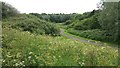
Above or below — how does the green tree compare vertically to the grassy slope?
above

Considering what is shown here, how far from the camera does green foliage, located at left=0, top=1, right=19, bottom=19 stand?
2472 cm

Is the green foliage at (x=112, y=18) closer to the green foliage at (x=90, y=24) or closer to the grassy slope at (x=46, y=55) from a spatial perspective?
the green foliage at (x=90, y=24)

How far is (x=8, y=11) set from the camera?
26172 mm

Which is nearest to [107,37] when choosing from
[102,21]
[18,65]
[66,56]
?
[102,21]

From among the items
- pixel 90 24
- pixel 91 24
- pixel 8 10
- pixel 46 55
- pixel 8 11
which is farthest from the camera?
pixel 90 24

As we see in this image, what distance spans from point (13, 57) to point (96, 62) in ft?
9.61

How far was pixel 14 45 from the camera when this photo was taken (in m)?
9.78

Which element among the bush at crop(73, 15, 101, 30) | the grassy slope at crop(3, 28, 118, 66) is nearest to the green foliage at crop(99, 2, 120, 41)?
the bush at crop(73, 15, 101, 30)

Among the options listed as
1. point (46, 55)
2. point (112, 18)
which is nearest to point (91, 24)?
point (112, 18)

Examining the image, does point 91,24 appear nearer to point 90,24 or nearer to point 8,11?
point 90,24

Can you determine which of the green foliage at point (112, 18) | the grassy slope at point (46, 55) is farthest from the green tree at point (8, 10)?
the grassy slope at point (46, 55)

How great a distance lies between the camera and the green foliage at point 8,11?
2472 cm

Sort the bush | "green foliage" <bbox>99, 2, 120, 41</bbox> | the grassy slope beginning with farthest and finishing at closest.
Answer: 1. the bush
2. "green foliage" <bbox>99, 2, 120, 41</bbox>
3. the grassy slope

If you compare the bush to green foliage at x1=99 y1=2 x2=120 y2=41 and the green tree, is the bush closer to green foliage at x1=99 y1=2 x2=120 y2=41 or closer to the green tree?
green foliage at x1=99 y1=2 x2=120 y2=41
